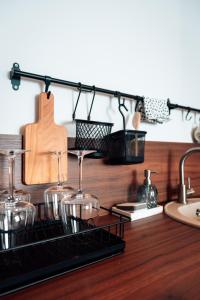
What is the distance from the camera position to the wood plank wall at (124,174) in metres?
0.78

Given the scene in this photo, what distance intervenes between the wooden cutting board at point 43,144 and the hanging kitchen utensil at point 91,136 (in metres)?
0.06

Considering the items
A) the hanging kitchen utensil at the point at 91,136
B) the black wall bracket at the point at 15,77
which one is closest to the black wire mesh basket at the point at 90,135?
the hanging kitchen utensil at the point at 91,136

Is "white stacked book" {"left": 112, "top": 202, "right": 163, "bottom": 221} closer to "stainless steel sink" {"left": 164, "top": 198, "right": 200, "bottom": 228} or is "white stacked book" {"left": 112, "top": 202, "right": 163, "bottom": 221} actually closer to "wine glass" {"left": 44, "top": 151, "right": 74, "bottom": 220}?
"stainless steel sink" {"left": 164, "top": 198, "right": 200, "bottom": 228}

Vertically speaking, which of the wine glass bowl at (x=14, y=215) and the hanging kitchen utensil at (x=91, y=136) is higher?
the hanging kitchen utensil at (x=91, y=136)

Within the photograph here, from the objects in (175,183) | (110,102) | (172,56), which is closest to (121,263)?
(110,102)

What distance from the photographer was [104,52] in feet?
3.35

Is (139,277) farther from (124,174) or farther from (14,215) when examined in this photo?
(124,174)

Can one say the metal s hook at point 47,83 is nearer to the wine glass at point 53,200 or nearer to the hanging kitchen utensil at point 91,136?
the hanging kitchen utensil at point 91,136

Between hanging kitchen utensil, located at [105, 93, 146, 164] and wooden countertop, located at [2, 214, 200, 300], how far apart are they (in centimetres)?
33

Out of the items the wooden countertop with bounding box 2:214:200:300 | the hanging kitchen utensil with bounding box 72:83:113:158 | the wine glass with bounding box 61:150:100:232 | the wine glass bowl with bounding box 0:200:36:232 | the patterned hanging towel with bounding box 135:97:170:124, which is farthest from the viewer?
the patterned hanging towel with bounding box 135:97:170:124

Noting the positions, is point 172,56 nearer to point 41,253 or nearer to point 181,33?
point 181,33

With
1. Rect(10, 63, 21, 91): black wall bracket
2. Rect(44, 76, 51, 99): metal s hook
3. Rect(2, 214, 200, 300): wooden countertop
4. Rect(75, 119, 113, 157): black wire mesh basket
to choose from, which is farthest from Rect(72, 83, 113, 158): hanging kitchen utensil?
Rect(2, 214, 200, 300): wooden countertop

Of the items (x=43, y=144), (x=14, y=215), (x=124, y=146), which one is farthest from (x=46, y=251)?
(x=124, y=146)

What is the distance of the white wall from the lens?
2.60ft
